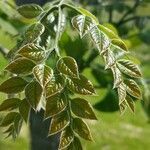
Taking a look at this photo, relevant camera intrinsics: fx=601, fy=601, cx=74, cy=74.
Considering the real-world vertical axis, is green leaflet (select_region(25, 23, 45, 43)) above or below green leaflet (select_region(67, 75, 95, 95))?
above

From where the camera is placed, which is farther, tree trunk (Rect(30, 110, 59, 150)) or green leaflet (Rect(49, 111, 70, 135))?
tree trunk (Rect(30, 110, 59, 150))

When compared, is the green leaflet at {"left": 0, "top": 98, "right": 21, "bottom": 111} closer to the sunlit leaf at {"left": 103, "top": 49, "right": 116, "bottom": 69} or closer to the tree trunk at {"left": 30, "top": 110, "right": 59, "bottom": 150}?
the sunlit leaf at {"left": 103, "top": 49, "right": 116, "bottom": 69}

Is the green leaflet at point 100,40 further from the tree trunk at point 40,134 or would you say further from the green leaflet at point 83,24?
the tree trunk at point 40,134

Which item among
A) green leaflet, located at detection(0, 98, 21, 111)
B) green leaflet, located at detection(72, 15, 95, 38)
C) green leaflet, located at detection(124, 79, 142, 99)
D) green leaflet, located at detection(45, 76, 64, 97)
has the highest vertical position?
green leaflet, located at detection(72, 15, 95, 38)

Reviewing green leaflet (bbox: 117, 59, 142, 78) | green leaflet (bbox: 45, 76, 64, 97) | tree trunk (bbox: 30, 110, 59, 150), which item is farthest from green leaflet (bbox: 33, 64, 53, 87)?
tree trunk (bbox: 30, 110, 59, 150)

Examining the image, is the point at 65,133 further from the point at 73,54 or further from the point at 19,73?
the point at 73,54

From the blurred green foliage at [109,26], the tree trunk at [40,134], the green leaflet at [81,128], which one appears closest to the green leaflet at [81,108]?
the green leaflet at [81,128]
